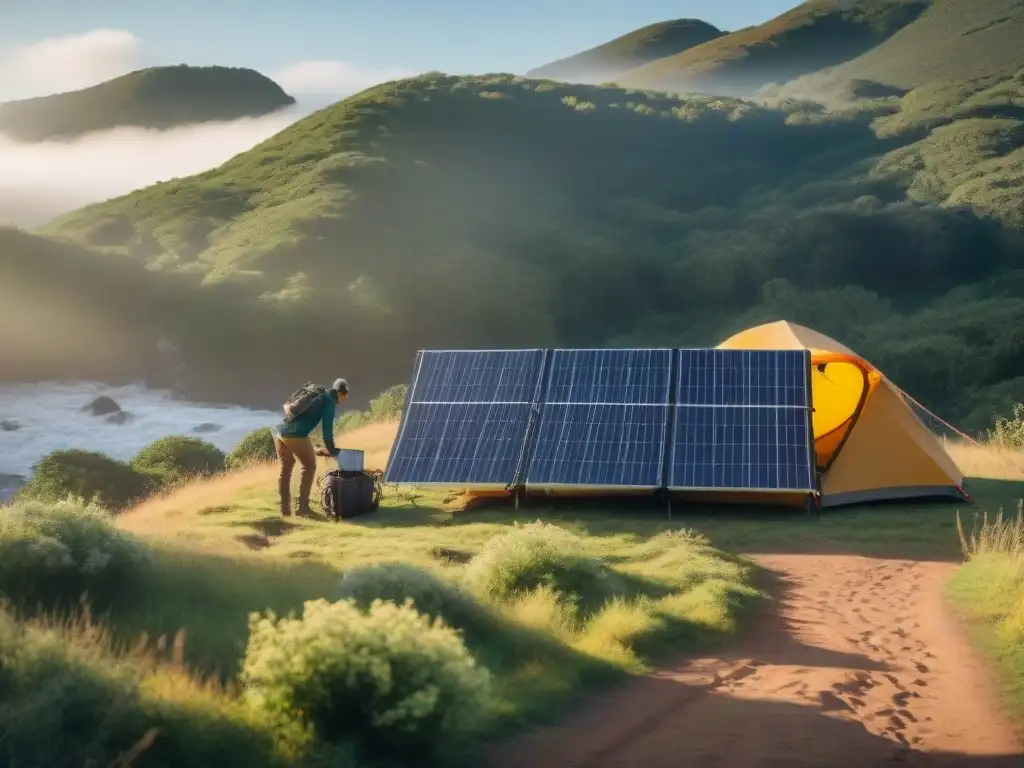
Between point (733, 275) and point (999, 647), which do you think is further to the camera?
point (733, 275)

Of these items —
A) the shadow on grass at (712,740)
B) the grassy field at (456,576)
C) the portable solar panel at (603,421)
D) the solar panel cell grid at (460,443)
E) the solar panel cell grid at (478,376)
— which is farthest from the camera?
the solar panel cell grid at (478,376)

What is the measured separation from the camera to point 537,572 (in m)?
12.9

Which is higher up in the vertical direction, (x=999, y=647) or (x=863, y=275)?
(x=863, y=275)

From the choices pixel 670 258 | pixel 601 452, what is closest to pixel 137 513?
pixel 601 452

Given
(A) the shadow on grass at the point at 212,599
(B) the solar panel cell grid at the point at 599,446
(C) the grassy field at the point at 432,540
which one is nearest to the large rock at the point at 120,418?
(C) the grassy field at the point at 432,540

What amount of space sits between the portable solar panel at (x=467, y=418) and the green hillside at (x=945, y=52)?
14048 cm

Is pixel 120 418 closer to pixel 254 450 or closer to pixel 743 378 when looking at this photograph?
pixel 254 450

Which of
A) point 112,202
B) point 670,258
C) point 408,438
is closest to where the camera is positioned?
point 408,438

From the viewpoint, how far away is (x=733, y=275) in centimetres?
9675

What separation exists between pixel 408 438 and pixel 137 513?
5.40m

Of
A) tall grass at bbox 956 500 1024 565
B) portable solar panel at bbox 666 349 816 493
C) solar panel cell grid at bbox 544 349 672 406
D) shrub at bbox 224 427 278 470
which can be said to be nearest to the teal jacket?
solar panel cell grid at bbox 544 349 672 406

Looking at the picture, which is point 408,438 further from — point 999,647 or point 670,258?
point 670,258

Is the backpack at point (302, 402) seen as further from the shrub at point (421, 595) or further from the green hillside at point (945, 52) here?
the green hillside at point (945, 52)

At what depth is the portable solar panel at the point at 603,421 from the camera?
62.8 feet
